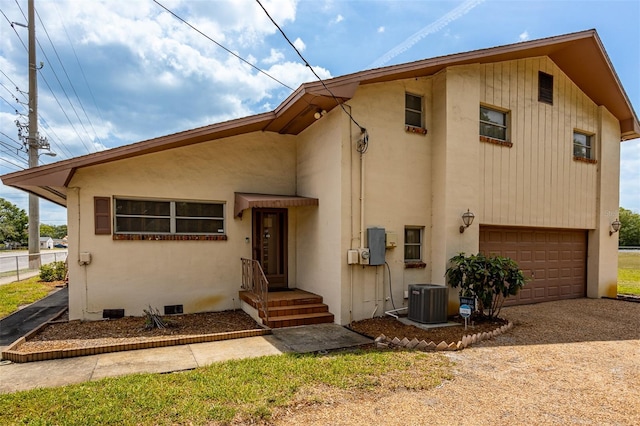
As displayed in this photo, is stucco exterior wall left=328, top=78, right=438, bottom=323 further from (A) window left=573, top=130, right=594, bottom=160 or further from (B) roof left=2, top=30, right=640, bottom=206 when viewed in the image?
(A) window left=573, top=130, right=594, bottom=160

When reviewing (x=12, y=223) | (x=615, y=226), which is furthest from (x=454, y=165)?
(x=12, y=223)

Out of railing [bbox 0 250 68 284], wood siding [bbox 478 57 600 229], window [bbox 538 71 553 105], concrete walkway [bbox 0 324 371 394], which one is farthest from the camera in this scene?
railing [bbox 0 250 68 284]

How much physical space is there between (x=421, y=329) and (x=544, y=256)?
5733 millimetres

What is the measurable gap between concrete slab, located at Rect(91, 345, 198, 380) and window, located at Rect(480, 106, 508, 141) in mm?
8157

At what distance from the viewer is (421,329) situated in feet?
21.5

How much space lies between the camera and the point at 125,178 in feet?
24.5

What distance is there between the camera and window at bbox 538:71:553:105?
9.32 m

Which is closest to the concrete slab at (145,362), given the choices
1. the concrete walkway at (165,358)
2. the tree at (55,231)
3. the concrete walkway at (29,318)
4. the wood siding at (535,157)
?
the concrete walkway at (165,358)

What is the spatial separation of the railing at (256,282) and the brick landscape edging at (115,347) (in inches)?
26.4

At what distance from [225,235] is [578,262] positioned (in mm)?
10811

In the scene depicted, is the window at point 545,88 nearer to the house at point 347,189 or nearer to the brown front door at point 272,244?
Answer: the house at point 347,189

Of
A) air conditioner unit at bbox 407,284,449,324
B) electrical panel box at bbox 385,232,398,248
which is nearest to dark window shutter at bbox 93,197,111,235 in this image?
electrical panel box at bbox 385,232,398,248

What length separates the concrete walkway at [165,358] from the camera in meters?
4.30

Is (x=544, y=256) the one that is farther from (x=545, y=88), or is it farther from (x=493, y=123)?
(x=545, y=88)
